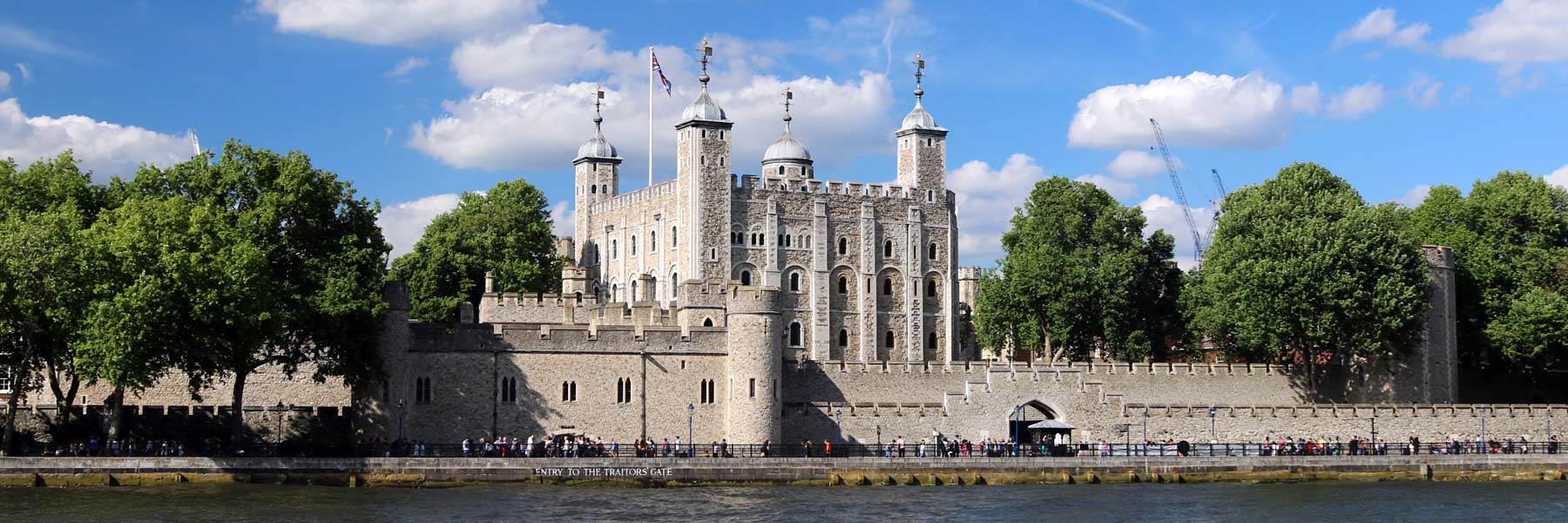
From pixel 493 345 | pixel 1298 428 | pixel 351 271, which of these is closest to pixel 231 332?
pixel 351 271

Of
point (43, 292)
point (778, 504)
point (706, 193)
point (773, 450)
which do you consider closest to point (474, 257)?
point (706, 193)

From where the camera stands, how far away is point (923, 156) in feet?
278

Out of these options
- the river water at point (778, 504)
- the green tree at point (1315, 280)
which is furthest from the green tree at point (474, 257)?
the green tree at point (1315, 280)

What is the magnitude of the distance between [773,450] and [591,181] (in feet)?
127

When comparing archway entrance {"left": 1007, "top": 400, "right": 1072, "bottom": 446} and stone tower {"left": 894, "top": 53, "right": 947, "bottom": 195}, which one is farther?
stone tower {"left": 894, "top": 53, "right": 947, "bottom": 195}

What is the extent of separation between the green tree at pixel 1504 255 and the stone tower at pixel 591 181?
3615cm

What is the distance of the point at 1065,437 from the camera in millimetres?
58594

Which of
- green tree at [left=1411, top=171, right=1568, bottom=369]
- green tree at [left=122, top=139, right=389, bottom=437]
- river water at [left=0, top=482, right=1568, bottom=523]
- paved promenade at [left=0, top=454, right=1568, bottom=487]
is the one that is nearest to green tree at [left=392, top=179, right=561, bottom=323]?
green tree at [left=122, top=139, right=389, bottom=437]

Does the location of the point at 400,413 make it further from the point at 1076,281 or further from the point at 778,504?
the point at 1076,281

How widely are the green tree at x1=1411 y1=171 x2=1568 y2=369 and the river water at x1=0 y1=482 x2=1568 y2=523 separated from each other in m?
17.3

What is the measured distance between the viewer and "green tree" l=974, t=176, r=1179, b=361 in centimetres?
7100

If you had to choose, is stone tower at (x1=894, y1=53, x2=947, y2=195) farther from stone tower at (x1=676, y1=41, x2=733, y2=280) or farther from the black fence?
the black fence

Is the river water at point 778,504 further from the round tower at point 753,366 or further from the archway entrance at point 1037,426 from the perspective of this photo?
the archway entrance at point 1037,426

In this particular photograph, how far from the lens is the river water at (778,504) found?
144 feet
